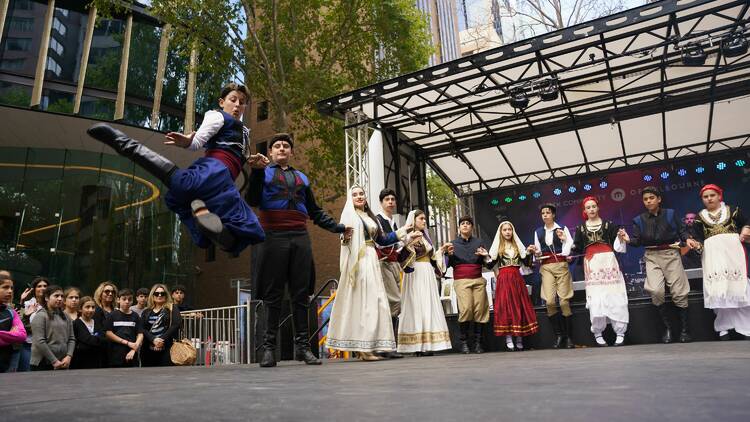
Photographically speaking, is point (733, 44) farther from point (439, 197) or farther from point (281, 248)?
point (439, 197)

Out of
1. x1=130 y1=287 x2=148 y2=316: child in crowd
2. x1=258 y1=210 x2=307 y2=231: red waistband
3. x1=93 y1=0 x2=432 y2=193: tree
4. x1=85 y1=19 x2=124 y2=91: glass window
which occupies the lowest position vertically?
x1=130 y1=287 x2=148 y2=316: child in crowd

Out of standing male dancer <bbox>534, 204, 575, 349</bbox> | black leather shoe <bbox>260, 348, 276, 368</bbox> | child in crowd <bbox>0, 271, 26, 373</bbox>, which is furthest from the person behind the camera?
standing male dancer <bbox>534, 204, 575, 349</bbox>

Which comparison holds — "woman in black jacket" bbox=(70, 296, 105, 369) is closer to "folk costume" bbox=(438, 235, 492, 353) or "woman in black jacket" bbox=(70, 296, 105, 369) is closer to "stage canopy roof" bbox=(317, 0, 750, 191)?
"folk costume" bbox=(438, 235, 492, 353)

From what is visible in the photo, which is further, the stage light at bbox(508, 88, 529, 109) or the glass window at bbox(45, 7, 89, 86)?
the glass window at bbox(45, 7, 89, 86)

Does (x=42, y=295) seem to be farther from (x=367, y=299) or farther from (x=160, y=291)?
(x=367, y=299)

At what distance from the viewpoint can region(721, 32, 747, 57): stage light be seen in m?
8.66

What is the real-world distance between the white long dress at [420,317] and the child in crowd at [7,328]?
13.5 ft

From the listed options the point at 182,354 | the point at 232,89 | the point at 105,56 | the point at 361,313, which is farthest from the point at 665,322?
the point at 105,56

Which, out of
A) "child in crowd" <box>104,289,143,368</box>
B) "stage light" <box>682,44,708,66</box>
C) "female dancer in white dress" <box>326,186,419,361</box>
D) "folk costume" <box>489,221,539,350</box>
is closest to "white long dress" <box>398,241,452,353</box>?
"folk costume" <box>489,221,539,350</box>

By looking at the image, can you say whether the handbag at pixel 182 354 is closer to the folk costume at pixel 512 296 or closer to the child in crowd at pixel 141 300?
the child in crowd at pixel 141 300

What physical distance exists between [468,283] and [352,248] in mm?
Answer: 2623

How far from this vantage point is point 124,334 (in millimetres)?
6805

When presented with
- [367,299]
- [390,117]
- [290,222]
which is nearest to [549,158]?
[390,117]

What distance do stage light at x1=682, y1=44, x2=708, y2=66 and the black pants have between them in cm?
763
